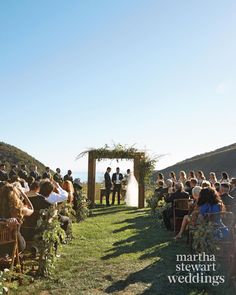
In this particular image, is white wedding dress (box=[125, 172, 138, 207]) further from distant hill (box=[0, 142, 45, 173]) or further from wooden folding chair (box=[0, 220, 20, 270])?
distant hill (box=[0, 142, 45, 173])

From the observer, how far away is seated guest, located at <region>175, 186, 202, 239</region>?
9.45m

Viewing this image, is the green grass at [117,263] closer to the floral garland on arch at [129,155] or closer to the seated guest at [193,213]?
the seated guest at [193,213]

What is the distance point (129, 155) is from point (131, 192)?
181 cm

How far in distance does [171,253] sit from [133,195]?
1180cm

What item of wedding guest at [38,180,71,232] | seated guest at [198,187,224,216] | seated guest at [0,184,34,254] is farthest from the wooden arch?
seated guest at [0,184,34,254]

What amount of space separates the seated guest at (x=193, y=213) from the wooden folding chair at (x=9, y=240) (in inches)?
157

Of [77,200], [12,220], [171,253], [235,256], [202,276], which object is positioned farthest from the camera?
[77,200]

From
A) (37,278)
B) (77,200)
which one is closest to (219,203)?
(37,278)

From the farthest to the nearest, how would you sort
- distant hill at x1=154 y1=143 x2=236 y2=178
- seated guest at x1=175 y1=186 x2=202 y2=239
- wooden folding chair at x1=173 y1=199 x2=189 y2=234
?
distant hill at x1=154 y1=143 x2=236 y2=178 → wooden folding chair at x1=173 y1=199 x2=189 y2=234 → seated guest at x1=175 y1=186 x2=202 y2=239

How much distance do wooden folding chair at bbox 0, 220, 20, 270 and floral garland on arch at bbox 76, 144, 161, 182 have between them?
13863mm

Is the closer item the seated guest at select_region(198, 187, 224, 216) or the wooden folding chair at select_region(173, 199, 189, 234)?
the seated guest at select_region(198, 187, 224, 216)

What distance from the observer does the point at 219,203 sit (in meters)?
8.54

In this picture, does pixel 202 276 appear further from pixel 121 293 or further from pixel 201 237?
pixel 121 293

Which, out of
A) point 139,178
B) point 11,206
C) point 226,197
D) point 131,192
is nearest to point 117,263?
point 11,206
